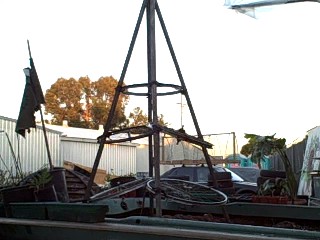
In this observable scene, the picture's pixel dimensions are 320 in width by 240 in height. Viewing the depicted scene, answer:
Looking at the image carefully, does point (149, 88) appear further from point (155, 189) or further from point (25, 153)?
point (25, 153)

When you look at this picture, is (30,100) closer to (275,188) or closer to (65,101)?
(275,188)

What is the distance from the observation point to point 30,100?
4746mm

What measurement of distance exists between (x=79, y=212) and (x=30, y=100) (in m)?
1.88

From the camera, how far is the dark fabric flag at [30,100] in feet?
15.5

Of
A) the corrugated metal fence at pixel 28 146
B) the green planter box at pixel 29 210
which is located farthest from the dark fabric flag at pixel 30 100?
the corrugated metal fence at pixel 28 146

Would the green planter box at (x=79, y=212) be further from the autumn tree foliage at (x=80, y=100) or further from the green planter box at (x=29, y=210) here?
the autumn tree foliage at (x=80, y=100)

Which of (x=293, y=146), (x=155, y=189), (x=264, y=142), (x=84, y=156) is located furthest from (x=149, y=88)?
(x=84, y=156)

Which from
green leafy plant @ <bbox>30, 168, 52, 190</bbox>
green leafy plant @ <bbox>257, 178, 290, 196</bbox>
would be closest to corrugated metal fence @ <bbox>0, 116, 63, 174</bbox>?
green leafy plant @ <bbox>257, 178, 290, 196</bbox>

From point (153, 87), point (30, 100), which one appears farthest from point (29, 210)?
point (30, 100)

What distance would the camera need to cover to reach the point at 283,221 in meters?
4.13

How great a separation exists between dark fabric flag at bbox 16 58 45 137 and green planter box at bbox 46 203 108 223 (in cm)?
161

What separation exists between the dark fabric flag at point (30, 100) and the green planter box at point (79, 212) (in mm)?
1607

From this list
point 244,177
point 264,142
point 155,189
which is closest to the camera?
point 155,189

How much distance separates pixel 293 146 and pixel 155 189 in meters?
13.1
